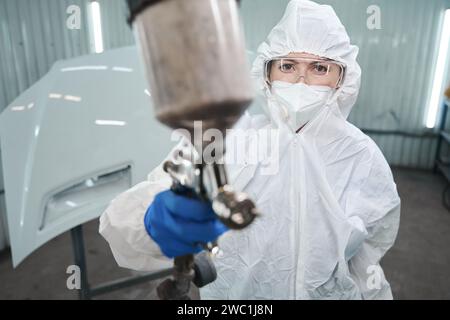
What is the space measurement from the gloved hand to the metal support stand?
1.54m

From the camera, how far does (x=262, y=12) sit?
11.5 ft

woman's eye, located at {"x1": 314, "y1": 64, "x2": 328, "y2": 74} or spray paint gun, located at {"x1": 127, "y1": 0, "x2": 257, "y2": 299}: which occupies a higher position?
spray paint gun, located at {"x1": 127, "y1": 0, "x2": 257, "y2": 299}

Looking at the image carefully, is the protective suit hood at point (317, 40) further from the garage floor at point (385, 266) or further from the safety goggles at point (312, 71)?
the garage floor at point (385, 266)

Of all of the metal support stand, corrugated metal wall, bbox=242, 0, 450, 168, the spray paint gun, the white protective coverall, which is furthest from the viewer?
corrugated metal wall, bbox=242, 0, 450, 168

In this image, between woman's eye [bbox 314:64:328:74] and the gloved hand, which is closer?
the gloved hand

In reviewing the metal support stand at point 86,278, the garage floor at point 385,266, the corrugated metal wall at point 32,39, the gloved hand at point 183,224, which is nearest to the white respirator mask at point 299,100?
the gloved hand at point 183,224

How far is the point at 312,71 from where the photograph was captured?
101 centimetres

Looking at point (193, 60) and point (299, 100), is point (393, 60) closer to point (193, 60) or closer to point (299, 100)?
point (299, 100)

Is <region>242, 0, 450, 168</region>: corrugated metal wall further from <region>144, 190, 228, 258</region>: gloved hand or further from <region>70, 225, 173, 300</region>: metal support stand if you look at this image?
<region>144, 190, 228, 258</region>: gloved hand

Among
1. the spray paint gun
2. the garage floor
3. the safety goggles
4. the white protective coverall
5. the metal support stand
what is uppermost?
the spray paint gun

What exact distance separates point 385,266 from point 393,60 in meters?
2.54

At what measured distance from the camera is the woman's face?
0.99 metres

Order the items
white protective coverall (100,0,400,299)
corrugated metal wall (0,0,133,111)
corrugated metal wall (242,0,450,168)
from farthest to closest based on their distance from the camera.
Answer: corrugated metal wall (242,0,450,168) < corrugated metal wall (0,0,133,111) < white protective coverall (100,0,400,299)

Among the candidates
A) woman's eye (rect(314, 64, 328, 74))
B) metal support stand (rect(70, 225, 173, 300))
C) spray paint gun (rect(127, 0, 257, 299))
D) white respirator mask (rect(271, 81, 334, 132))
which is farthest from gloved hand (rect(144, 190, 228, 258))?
metal support stand (rect(70, 225, 173, 300))
